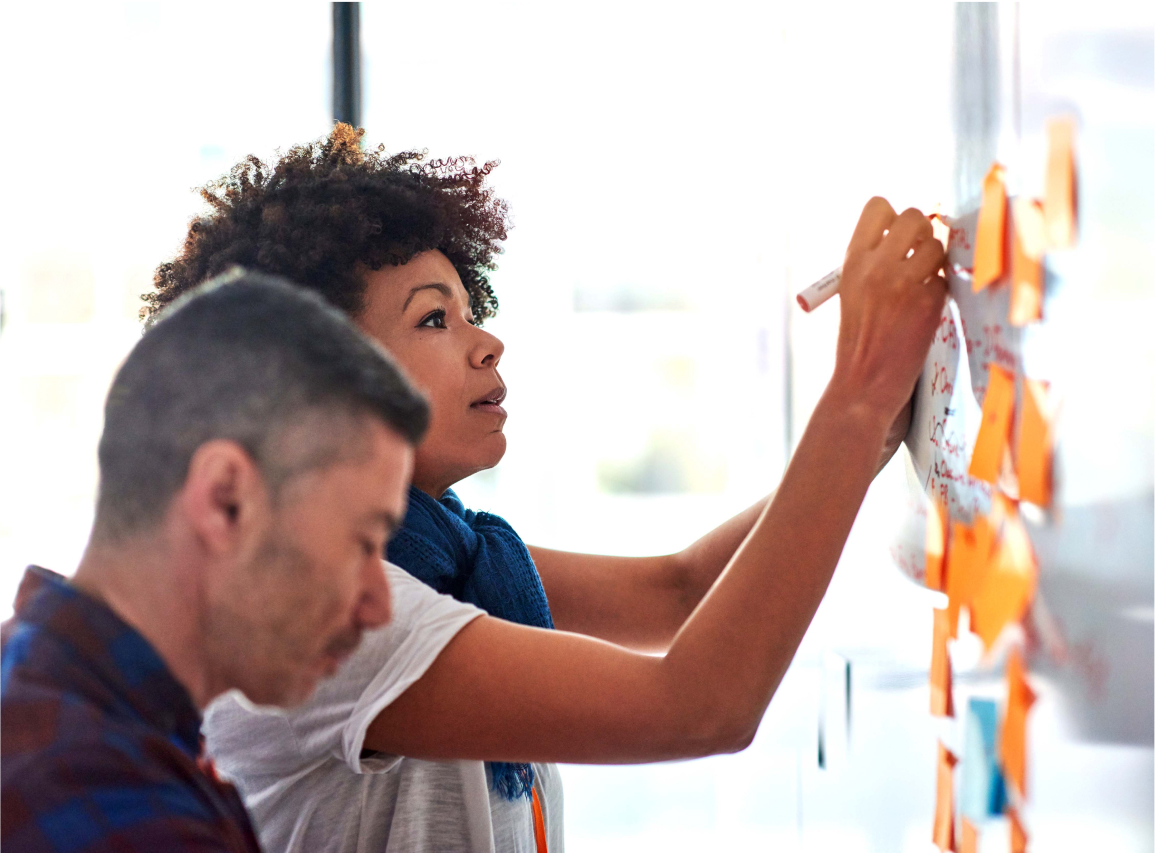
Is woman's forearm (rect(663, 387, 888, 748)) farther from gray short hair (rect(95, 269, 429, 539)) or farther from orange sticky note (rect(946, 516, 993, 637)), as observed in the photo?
gray short hair (rect(95, 269, 429, 539))

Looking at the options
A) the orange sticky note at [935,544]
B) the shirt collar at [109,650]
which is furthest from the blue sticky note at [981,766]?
the shirt collar at [109,650]

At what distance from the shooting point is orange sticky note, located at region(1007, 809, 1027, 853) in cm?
71

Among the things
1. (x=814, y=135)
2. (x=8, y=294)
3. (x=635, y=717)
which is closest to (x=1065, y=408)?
(x=635, y=717)

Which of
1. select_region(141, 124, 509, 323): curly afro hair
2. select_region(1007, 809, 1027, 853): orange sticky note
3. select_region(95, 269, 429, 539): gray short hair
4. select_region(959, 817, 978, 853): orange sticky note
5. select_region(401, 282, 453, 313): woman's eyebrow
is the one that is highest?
select_region(141, 124, 509, 323): curly afro hair

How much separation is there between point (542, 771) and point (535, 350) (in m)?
1.28

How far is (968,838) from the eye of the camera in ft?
2.73

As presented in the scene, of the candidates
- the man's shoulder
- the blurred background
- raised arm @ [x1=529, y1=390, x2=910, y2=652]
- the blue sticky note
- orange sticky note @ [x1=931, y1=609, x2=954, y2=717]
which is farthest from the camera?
the blurred background

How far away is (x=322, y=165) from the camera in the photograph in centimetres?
121

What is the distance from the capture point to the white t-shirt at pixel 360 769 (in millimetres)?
852

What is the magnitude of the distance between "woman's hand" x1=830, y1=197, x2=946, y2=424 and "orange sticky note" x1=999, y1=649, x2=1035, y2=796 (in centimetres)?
23

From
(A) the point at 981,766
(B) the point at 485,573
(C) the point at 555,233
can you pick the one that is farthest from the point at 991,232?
(C) the point at 555,233

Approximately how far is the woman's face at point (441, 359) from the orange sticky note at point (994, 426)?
20.4 inches

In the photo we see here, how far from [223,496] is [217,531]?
0.08 ft

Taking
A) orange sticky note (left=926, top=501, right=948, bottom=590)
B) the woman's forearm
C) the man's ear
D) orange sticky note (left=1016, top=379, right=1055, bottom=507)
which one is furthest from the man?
orange sticky note (left=926, top=501, right=948, bottom=590)
